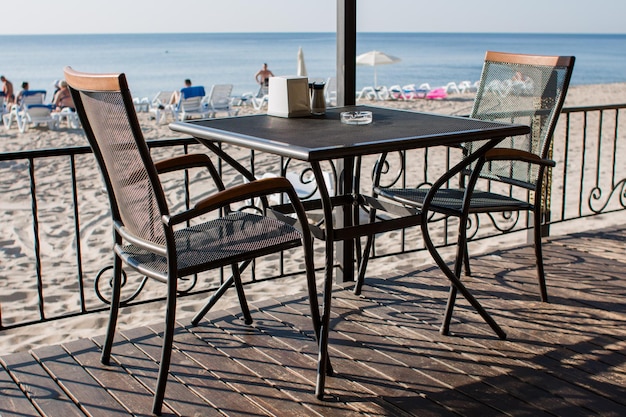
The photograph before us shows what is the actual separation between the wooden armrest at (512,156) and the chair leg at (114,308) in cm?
141

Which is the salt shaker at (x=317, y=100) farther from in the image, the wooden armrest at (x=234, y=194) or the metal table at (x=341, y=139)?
the wooden armrest at (x=234, y=194)

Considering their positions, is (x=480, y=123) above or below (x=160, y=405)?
above

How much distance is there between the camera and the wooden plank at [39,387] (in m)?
2.31

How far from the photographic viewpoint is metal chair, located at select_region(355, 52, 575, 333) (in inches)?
117

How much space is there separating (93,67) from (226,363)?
4241 cm

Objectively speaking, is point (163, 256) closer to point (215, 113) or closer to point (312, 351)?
point (312, 351)

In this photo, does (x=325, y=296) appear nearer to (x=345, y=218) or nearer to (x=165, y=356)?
(x=165, y=356)

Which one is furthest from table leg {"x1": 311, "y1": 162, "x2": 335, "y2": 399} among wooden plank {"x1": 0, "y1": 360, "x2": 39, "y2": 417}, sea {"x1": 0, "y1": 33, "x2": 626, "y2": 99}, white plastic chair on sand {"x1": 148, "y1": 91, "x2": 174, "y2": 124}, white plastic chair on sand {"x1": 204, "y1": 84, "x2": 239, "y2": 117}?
sea {"x1": 0, "y1": 33, "x2": 626, "y2": 99}

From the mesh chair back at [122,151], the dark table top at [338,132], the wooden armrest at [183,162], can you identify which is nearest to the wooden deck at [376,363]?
the mesh chair back at [122,151]

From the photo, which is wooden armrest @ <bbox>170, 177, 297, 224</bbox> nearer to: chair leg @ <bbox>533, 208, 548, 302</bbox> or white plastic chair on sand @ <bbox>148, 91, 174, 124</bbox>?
A: chair leg @ <bbox>533, 208, 548, 302</bbox>

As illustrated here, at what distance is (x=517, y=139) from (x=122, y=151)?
1.92 metres

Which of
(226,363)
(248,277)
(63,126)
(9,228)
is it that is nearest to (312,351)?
(226,363)

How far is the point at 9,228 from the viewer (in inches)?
285

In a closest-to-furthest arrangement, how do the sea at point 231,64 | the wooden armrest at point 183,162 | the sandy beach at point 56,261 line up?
the wooden armrest at point 183,162
the sandy beach at point 56,261
the sea at point 231,64
